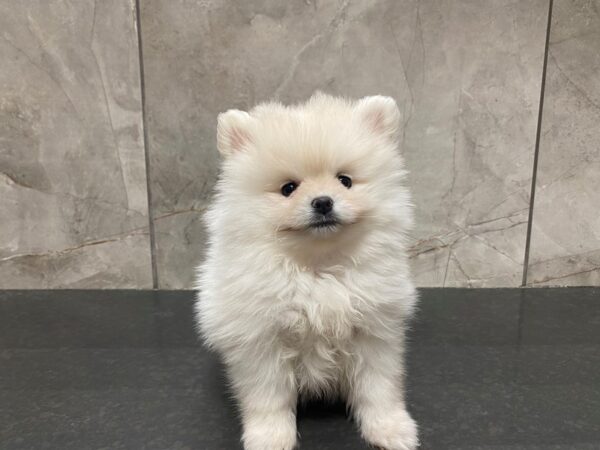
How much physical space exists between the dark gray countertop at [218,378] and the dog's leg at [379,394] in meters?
0.04

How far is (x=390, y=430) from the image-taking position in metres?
0.83

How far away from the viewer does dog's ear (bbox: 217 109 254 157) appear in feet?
2.73

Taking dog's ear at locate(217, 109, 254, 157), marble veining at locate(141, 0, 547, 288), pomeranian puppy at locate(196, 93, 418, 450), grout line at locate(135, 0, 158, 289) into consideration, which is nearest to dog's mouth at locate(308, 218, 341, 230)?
pomeranian puppy at locate(196, 93, 418, 450)

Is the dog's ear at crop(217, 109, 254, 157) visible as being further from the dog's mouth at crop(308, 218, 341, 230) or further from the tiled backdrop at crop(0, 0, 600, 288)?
the tiled backdrop at crop(0, 0, 600, 288)

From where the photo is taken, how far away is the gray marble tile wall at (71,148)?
4.56 feet

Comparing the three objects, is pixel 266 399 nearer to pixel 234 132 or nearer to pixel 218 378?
pixel 218 378

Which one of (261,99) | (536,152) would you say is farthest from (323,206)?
(536,152)

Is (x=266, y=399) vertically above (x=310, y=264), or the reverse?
(x=310, y=264)

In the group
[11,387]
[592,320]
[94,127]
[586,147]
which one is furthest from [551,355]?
[94,127]

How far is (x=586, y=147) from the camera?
149cm

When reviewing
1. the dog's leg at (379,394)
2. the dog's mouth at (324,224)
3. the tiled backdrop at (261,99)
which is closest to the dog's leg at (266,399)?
the dog's leg at (379,394)

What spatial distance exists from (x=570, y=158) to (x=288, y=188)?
3.62 feet

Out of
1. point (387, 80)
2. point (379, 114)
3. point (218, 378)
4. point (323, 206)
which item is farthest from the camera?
point (387, 80)

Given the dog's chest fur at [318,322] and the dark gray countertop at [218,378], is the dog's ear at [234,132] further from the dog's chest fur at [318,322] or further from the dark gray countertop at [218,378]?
the dark gray countertop at [218,378]
